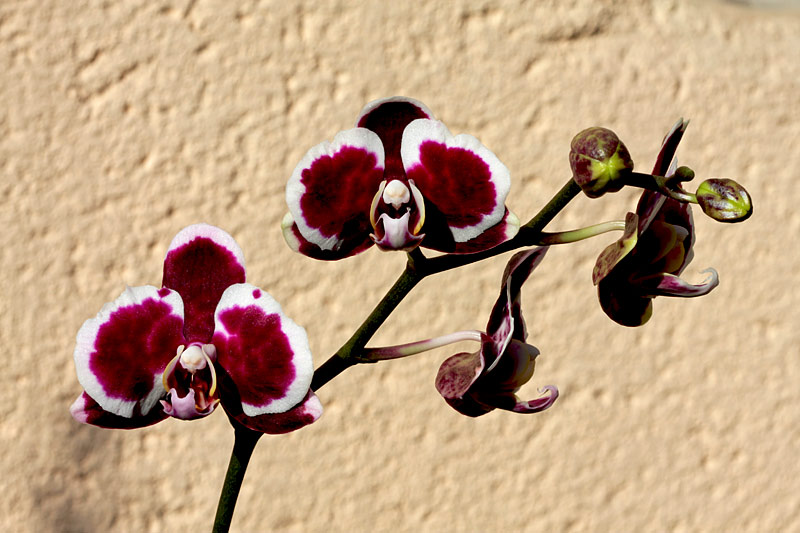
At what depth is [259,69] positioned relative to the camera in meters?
0.62

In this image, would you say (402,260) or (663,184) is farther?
(402,260)

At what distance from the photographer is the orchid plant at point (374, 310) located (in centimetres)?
30

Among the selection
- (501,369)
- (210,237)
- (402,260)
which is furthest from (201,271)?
(402,260)

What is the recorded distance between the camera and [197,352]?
295 mm

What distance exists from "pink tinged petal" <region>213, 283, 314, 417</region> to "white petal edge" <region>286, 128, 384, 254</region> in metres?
0.03

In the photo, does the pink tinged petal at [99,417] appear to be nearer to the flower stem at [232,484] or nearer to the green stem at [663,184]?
the flower stem at [232,484]

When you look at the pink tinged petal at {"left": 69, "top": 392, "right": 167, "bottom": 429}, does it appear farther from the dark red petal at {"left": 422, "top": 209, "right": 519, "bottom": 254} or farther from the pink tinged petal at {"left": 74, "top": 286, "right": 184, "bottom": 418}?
the dark red petal at {"left": 422, "top": 209, "right": 519, "bottom": 254}

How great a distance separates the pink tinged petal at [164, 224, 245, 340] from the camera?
1.04 ft

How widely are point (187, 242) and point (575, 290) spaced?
384 mm

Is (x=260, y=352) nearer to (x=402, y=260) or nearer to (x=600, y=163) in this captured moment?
(x=600, y=163)

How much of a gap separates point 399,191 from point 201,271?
9 cm

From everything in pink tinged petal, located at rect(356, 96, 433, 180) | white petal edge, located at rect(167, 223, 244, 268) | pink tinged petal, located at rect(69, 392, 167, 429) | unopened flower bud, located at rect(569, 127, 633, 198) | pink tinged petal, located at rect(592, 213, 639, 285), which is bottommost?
pink tinged petal, located at rect(69, 392, 167, 429)

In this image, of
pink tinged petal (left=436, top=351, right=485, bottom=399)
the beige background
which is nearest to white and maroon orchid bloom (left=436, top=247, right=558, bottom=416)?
pink tinged petal (left=436, top=351, right=485, bottom=399)

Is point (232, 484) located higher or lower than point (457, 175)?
lower
